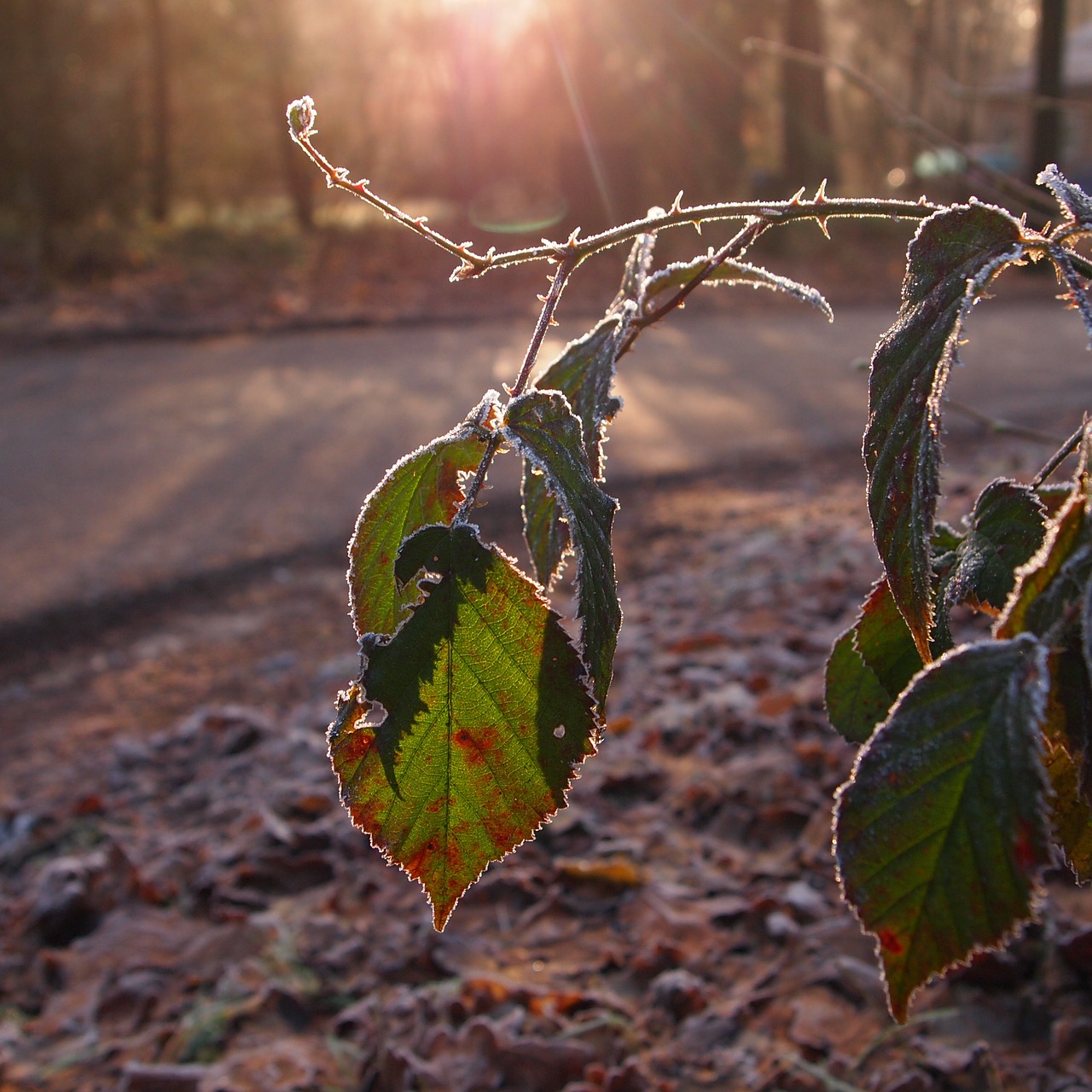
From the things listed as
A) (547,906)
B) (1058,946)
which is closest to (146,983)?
(547,906)

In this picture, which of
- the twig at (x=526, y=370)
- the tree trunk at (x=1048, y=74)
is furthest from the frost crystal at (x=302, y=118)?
the tree trunk at (x=1048, y=74)

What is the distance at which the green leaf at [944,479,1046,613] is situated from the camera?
0.68 metres

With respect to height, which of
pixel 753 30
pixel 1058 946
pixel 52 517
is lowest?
pixel 52 517

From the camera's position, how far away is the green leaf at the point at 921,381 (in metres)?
0.58

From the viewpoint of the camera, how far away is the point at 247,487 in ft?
16.8

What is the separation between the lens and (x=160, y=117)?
1423 centimetres

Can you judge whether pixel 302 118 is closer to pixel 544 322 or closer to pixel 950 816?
pixel 544 322

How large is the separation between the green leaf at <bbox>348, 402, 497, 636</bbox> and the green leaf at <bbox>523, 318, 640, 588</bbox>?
57 mm

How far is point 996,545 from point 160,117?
15515 millimetres

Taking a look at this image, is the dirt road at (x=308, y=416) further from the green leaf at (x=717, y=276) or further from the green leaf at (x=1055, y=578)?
the green leaf at (x=1055, y=578)

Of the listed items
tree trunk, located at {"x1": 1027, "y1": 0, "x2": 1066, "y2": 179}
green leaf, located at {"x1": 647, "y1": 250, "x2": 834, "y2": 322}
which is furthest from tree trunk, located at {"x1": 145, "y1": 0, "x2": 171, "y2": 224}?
green leaf, located at {"x1": 647, "y1": 250, "x2": 834, "y2": 322}

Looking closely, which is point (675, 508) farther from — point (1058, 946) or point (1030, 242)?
point (1030, 242)

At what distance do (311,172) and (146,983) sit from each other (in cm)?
1508

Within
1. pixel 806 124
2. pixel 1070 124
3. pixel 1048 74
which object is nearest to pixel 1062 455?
pixel 1048 74
